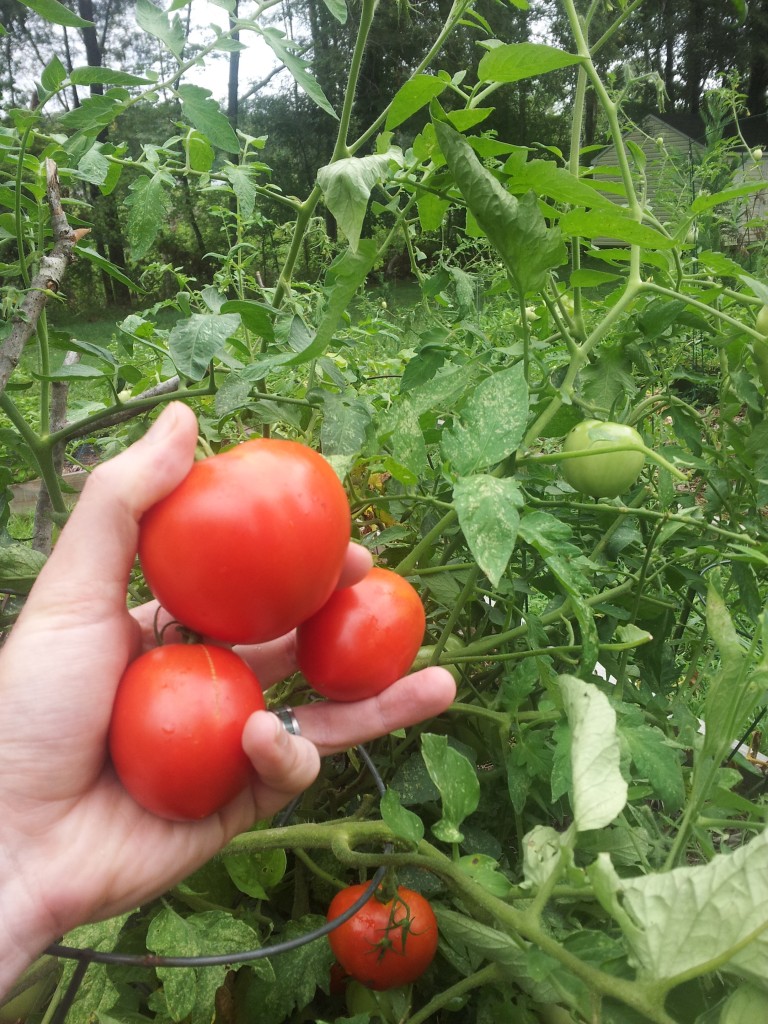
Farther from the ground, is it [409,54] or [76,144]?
[409,54]

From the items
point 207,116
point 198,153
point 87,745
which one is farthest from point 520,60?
point 87,745

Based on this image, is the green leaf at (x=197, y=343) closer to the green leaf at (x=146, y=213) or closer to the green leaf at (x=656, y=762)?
the green leaf at (x=146, y=213)

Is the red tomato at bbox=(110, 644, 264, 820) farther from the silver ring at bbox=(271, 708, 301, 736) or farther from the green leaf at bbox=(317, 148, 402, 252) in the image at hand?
the green leaf at bbox=(317, 148, 402, 252)

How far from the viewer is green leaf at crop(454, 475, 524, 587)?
0.53 meters

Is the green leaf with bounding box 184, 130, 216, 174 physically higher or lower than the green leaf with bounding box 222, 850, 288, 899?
higher

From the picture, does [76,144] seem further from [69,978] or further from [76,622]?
[69,978]

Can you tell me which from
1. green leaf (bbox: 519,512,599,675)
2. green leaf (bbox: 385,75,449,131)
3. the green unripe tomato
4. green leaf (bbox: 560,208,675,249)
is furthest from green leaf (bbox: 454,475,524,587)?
green leaf (bbox: 385,75,449,131)

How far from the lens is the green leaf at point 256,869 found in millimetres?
799

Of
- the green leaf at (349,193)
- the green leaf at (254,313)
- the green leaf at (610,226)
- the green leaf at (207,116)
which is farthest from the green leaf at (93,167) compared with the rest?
the green leaf at (610,226)

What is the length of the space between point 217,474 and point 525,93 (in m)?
14.2

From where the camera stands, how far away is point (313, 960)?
825mm

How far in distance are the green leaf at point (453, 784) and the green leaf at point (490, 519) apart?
197 millimetres

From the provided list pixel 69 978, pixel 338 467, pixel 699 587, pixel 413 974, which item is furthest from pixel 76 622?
pixel 699 587

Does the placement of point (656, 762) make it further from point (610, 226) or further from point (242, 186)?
point (242, 186)
